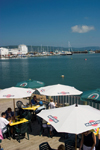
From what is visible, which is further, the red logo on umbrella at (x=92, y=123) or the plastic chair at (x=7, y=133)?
the plastic chair at (x=7, y=133)

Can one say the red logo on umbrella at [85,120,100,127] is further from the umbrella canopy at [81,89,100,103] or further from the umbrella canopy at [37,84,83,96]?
the umbrella canopy at [37,84,83,96]

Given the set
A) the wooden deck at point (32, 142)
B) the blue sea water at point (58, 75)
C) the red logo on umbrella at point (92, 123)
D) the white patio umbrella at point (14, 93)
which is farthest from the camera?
the blue sea water at point (58, 75)

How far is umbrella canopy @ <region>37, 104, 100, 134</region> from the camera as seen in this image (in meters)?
3.60

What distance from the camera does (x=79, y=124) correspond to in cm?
367

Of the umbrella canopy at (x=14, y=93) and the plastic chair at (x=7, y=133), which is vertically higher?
the umbrella canopy at (x=14, y=93)

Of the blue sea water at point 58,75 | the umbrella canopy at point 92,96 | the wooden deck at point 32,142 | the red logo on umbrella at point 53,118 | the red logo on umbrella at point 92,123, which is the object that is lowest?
the blue sea water at point 58,75

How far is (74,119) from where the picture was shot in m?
3.84

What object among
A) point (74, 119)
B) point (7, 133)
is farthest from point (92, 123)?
point (7, 133)

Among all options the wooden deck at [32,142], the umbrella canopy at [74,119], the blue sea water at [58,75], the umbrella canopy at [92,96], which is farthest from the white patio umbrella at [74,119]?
the blue sea water at [58,75]

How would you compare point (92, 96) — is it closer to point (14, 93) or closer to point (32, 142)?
point (32, 142)

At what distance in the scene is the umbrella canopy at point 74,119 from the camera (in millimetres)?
3599

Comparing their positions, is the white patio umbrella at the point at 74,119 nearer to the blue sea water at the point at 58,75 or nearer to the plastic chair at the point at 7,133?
the plastic chair at the point at 7,133

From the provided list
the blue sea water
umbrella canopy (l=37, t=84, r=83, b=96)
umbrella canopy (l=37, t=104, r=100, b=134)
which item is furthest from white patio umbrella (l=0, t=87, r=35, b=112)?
the blue sea water

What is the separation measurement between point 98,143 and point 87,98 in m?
1.83
